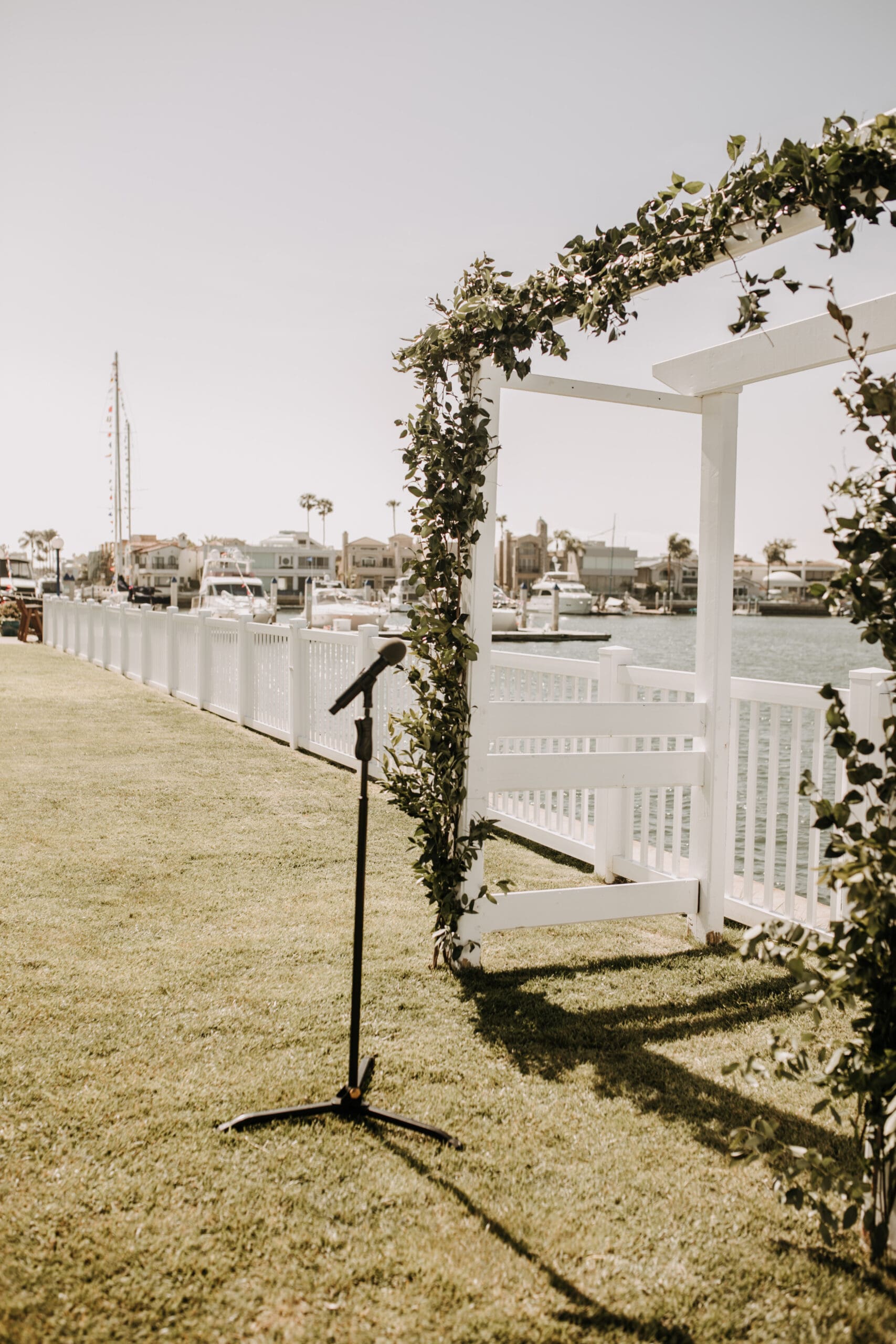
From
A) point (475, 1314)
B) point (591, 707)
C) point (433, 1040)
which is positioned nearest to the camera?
point (475, 1314)

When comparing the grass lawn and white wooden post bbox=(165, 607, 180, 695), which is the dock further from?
the grass lawn

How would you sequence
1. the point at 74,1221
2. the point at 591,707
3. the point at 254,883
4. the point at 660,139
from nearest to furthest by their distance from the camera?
the point at 74,1221 < the point at 591,707 < the point at 254,883 < the point at 660,139

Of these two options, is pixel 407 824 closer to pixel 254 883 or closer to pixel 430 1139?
pixel 254 883

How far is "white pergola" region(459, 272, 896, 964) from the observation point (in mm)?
4004

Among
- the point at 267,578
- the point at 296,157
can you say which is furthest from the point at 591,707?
the point at 267,578

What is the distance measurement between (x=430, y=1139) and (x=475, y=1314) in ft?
2.38

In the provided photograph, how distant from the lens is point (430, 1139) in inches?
107

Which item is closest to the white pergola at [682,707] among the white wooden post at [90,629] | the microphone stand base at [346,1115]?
the microphone stand base at [346,1115]

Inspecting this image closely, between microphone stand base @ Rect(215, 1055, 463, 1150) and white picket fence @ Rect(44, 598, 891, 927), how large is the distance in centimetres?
135

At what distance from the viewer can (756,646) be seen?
68500 mm

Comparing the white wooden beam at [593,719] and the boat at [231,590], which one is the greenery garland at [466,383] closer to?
the white wooden beam at [593,719]

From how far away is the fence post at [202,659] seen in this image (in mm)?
12741

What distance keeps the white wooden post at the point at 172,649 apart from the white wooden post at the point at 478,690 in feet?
35.6

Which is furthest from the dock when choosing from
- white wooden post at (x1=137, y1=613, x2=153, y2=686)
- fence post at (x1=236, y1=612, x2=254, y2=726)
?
fence post at (x1=236, y1=612, x2=254, y2=726)
